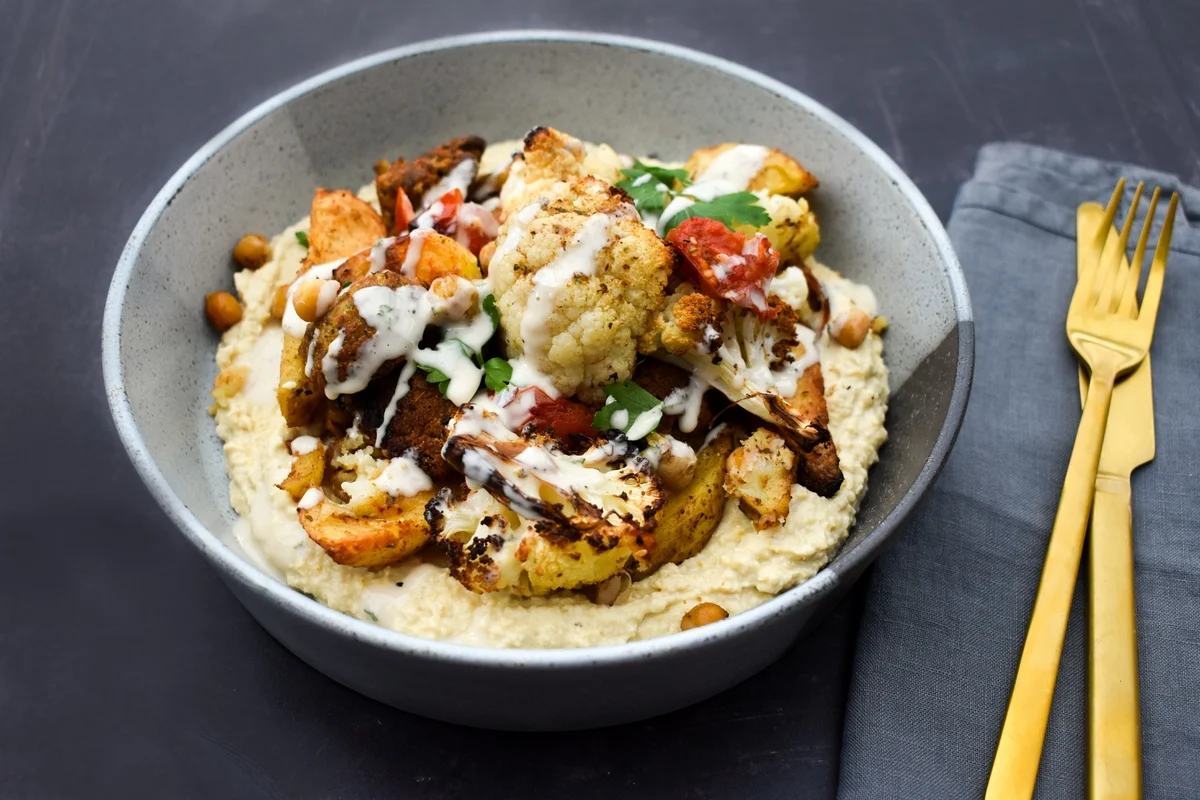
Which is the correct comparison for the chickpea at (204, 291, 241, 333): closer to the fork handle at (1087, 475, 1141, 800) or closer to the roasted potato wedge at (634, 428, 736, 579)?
the roasted potato wedge at (634, 428, 736, 579)

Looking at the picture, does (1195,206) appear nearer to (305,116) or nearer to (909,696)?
(909,696)

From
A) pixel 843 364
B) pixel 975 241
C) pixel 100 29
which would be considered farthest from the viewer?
pixel 100 29

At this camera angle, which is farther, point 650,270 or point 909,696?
point 909,696

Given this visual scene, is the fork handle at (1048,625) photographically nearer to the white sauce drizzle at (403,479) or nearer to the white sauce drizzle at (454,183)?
the white sauce drizzle at (403,479)

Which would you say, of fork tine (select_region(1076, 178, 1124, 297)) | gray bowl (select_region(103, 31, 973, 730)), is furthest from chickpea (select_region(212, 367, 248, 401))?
fork tine (select_region(1076, 178, 1124, 297))

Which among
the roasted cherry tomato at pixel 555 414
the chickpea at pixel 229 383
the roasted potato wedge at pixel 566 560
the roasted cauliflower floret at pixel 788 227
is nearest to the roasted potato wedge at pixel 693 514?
the roasted potato wedge at pixel 566 560

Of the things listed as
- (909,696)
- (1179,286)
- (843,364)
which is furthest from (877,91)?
(909,696)
